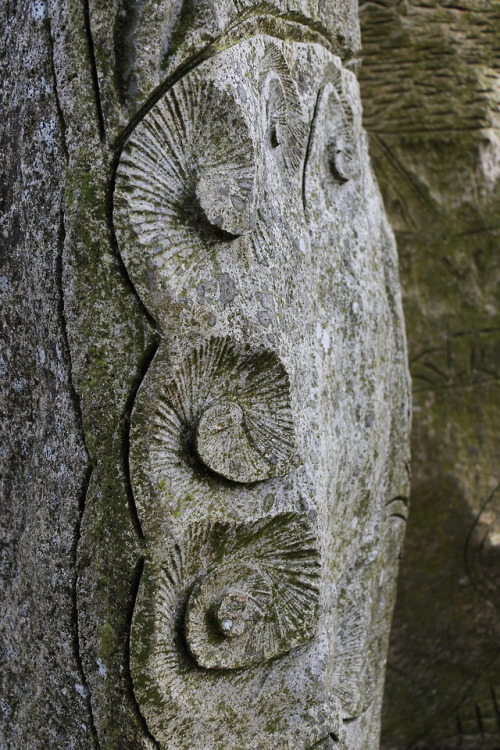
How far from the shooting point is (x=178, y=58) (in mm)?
830

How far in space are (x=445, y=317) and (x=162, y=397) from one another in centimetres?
126

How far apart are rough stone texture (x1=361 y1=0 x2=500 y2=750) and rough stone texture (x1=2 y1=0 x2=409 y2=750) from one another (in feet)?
3.04

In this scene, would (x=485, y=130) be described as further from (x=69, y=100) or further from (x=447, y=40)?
(x=69, y=100)

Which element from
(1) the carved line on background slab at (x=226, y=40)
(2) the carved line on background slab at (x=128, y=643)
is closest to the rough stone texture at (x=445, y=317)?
(1) the carved line on background slab at (x=226, y=40)

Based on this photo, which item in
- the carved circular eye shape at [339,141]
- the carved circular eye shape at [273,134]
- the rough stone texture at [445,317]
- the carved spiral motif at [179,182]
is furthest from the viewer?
the rough stone texture at [445,317]

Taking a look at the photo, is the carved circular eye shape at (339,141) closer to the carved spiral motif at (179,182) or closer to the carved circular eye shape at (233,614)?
the carved spiral motif at (179,182)

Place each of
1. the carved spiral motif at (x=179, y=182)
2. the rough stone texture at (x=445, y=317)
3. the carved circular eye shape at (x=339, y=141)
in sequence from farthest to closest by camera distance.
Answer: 1. the rough stone texture at (x=445, y=317)
2. the carved circular eye shape at (x=339, y=141)
3. the carved spiral motif at (x=179, y=182)

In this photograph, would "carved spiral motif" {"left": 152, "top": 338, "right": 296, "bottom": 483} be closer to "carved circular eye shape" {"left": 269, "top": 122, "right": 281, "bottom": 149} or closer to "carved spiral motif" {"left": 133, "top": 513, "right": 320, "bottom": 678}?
"carved spiral motif" {"left": 133, "top": 513, "right": 320, "bottom": 678}

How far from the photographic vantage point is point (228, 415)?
0.88 meters

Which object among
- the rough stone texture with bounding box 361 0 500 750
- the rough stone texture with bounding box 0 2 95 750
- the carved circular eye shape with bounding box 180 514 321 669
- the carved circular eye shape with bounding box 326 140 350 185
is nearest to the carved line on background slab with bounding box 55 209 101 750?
the rough stone texture with bounding box 0 2 95 750

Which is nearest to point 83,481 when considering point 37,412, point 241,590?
point 37,412

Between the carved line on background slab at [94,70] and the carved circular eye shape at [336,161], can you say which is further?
the carved circular eye shape at [336,161]

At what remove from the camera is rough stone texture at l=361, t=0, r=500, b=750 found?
186cm

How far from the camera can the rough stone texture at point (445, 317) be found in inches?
73.3
